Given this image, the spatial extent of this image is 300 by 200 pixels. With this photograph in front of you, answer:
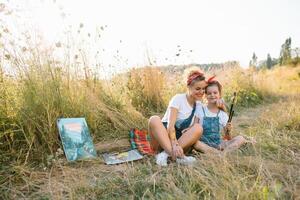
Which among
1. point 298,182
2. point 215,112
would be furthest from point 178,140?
point 298,182

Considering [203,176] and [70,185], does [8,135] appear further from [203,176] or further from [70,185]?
[203,176]

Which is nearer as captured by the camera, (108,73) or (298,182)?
(298,182)

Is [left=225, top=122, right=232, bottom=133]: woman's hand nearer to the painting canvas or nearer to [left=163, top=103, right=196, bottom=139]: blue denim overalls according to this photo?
[left=163, top=103, right=196, bottom=139]: blue denim overalls

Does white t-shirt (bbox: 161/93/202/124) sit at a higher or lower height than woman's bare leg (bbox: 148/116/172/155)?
higher

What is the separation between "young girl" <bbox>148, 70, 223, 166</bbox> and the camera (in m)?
3.00

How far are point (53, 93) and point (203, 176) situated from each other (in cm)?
164

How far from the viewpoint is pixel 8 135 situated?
9.06 ft

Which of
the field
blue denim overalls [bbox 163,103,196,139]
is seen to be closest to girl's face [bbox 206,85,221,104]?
blue denim overalls [bbox 163,103,196,139]

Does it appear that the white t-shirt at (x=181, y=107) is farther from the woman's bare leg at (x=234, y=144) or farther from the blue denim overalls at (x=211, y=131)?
the woman's bare leg at (x=234, y=144)

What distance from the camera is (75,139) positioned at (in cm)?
314

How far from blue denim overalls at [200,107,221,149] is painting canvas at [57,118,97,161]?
3.52 ft

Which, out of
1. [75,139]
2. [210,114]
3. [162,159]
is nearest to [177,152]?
[162,159]

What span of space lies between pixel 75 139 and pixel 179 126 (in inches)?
38.4

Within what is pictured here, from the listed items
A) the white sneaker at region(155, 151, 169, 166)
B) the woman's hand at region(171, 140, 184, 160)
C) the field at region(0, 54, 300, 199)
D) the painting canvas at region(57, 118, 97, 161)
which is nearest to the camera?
the field at region(0, 54, 300, 199)
